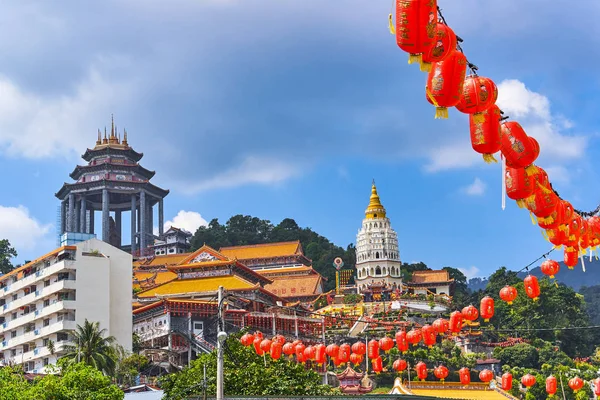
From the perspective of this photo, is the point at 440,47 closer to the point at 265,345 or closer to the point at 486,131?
the point at 486,131

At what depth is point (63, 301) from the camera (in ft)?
163

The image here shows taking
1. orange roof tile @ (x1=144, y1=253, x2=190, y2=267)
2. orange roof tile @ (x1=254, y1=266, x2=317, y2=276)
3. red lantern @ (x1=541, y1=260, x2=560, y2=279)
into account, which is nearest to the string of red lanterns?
red lantern @ (x1=541, y1=260, x2=560, y2=279)

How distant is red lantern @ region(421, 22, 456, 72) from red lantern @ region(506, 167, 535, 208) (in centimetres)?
462

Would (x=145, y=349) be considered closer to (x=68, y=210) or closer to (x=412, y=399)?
(x=412, y=399)

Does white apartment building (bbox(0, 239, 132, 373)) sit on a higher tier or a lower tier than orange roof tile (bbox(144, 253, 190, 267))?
lower

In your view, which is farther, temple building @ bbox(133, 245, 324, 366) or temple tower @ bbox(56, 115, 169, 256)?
temple tower @ bbox(56, 115, 169, 256)

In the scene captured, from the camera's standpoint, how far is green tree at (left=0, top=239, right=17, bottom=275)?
87.1m

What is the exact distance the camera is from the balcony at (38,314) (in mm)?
49594

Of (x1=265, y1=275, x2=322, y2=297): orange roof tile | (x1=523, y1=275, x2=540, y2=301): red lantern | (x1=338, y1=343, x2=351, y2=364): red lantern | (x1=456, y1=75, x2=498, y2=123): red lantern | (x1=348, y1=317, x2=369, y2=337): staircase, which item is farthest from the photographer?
(x1=265, y1=275, x2=322, y2=297): orange roof tile

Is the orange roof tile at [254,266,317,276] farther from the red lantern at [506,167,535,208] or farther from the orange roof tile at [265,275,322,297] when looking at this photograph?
the red lantern at [506,167,535,208]

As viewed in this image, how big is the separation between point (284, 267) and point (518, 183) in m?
80.9

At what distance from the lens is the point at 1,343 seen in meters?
54.2

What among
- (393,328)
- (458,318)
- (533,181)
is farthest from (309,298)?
(533,181)

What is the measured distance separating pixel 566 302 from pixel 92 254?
50955mm
